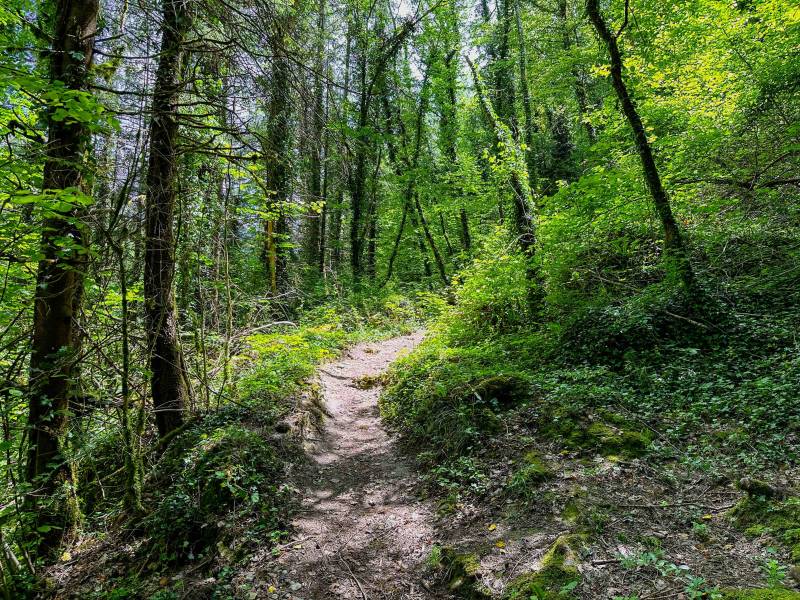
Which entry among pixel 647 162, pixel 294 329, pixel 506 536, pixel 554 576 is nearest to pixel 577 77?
pixel 647 162

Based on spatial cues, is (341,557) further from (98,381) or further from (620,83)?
(620,83)

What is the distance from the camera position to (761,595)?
7.21 ft

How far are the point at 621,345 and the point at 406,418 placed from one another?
11.2 feet

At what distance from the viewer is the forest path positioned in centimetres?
354

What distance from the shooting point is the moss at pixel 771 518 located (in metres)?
2.65

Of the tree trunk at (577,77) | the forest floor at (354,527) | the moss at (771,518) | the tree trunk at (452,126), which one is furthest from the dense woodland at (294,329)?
the tree trunk at (452,126)

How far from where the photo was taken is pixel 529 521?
11.5ft

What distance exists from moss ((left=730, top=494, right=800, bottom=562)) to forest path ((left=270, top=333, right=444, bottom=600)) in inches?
92.5

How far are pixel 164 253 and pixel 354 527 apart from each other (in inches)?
159

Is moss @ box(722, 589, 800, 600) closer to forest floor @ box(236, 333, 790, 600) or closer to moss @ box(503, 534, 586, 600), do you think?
forest floor @ box(236, 333, 790, 600)

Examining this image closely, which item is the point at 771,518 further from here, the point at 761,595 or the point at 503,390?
the point at 503,390

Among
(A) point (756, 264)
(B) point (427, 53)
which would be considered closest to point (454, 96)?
(B) point (427, 53)

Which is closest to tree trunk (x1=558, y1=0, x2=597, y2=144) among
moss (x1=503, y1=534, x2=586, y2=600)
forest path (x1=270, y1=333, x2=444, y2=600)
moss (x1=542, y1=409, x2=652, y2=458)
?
moss (x1=542, y1=409, x2=652, y2=458)

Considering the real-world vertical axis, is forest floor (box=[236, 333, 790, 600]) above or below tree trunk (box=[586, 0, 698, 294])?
below
